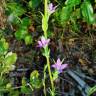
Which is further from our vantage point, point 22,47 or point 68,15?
point 22,47

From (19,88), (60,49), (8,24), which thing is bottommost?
(19,88)

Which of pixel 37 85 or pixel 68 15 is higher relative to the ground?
pixel 68 15

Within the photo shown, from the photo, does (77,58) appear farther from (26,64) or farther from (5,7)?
(5,7)

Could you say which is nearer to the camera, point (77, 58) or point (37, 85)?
point (37, 85)

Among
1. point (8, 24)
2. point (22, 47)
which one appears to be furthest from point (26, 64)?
point (8, 24)

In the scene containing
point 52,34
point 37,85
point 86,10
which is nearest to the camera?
point 37,85

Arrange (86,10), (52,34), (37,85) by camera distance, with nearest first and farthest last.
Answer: (37,85) < (86,10) < (52,34)

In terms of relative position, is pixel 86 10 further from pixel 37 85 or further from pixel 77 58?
pixel 37 85

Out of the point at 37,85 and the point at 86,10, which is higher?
the point at 86,10

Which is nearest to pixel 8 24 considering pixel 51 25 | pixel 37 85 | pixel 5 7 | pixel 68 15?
pixel 5 7
